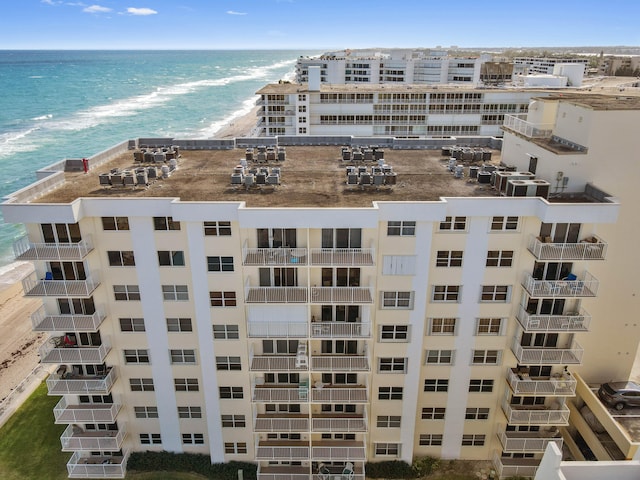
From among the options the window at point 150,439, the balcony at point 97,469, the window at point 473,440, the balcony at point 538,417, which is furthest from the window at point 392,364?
the balcony at point 97,469

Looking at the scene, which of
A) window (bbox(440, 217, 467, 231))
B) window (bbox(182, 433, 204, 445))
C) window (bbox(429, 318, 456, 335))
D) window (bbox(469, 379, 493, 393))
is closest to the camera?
window (bbox(440, 217, 467, 231))

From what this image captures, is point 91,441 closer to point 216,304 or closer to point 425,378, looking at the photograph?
point 216,304

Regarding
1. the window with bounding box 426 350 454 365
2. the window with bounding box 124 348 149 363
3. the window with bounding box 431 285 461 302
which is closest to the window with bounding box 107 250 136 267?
the window with bounding box 124 348 149 363

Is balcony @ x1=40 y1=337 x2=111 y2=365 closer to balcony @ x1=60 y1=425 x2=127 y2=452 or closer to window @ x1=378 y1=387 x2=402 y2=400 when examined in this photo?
balcony @ x1=60 y1=425 x2=127 y2=452

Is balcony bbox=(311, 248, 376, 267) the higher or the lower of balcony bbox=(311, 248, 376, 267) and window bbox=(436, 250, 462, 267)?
the higher

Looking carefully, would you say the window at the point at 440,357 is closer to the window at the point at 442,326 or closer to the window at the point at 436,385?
the window at the point at 436,385

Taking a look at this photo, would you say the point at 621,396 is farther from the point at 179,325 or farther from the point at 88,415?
the point at 88,415

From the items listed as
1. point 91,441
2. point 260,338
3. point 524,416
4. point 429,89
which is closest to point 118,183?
point 260,338
